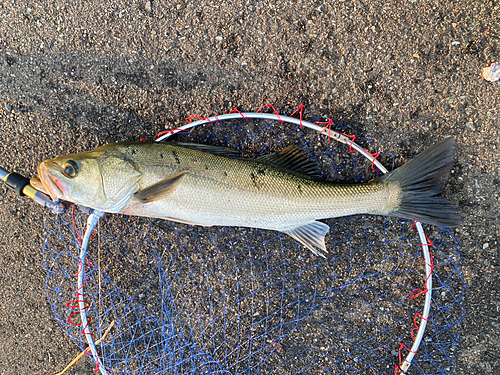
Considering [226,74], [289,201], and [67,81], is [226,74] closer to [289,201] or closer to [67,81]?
[289,201]

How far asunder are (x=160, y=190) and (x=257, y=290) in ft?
4.41

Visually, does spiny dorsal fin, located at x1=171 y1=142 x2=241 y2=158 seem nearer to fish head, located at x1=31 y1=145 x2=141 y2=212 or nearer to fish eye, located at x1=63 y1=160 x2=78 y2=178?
fish head, located at x1=31 y1=145 x2=141 y2=212

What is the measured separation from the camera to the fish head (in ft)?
7.50

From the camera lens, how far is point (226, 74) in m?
2.74

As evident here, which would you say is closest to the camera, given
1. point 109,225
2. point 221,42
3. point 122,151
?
point 122,151

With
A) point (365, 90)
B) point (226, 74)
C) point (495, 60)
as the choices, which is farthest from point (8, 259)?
point (495, 60)

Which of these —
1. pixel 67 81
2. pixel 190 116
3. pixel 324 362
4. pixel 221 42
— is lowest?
pixel 324 362

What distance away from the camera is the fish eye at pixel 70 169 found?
2.29 m

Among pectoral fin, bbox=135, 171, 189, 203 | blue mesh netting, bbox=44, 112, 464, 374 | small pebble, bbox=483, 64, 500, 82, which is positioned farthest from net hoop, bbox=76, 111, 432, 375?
small pebble, bbox=483, 64, 500, 82

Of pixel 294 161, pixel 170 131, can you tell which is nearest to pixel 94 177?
pixel 170 131

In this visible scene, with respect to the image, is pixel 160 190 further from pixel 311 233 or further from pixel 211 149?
pixel 311 233

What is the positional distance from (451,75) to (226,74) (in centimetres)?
197

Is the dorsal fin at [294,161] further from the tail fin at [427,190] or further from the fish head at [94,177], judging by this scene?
the fish head at [94,177]

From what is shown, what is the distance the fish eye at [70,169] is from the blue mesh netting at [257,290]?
0.73 metres
